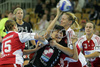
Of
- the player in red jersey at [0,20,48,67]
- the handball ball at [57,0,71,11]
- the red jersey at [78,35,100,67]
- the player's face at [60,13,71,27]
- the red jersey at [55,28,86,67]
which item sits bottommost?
the red jersey at [78,35,100,67]

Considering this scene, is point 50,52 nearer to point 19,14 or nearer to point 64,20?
point 64,20

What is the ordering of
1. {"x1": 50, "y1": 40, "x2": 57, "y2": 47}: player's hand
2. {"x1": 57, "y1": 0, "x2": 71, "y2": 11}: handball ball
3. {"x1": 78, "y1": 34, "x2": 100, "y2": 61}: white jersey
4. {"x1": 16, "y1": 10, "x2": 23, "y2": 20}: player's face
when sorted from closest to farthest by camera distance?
{"x1": 50, "y1": 40, "x2": 57, "y2": 47}: player's hand
{"x1": 57, "y1": 0, "x2": 71, "y2": 11}: handball ball
{"x1": 78, "y1": 34, "x2": 100, "y2": 61}: white jersey
{"x1": 16, "y1": 10, "x2": 23, "y2": 20}: player's face

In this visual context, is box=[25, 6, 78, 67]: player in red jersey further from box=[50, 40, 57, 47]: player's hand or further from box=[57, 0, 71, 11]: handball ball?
box=[57, 0, 71, 11]: handball ball

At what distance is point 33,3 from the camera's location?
1164cm

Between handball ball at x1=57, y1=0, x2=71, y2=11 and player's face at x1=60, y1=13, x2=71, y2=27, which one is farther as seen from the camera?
handball ball at x1=57, y1=0, x2=71, y2=11

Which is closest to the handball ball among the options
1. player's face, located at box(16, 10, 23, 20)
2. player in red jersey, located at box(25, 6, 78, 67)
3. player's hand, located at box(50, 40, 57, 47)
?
player in red jersey, located at box(25, 6, 78, 67)

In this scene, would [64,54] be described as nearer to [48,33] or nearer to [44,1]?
[48,33]

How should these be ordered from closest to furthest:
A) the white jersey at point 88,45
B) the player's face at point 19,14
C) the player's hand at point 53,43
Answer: the player's hand at point 53,43, the white jersey at point 88,45, the player's face at point 19,14

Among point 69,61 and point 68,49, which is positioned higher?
point 68,49

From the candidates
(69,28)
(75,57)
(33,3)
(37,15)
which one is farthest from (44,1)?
(75,57)

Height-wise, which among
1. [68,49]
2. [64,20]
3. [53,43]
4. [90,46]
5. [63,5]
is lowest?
[90,46]

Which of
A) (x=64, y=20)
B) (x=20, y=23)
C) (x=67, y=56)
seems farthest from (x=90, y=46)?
(x=20, y=23)

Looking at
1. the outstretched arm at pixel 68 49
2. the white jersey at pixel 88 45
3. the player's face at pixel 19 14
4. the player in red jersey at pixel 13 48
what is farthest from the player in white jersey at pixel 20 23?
the outstretched arm at pixel 68 49

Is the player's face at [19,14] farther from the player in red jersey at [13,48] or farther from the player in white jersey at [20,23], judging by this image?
the player in red jersey at [13,48]
